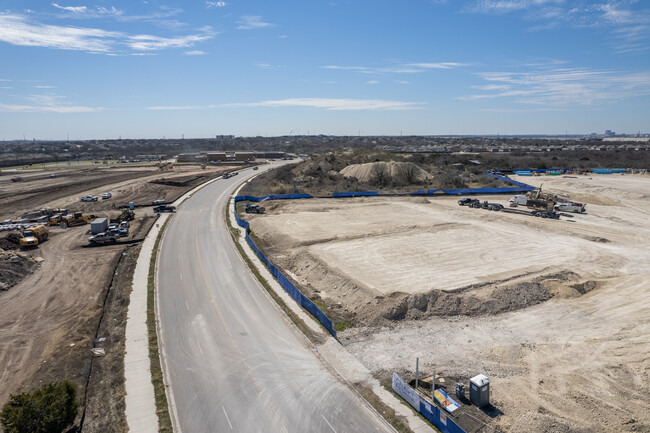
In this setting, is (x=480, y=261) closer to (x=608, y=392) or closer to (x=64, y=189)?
(x=608, y=392)

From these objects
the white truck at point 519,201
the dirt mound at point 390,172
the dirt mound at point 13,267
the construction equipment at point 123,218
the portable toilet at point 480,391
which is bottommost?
the portable toilet at point 480,391

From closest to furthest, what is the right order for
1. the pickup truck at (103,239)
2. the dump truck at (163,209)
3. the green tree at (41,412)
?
1. the green tree at (41,412)
2. the pickup truck at (103,239)
3. the dump truck at (163,209)

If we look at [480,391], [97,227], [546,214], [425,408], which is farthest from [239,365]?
[546,214]

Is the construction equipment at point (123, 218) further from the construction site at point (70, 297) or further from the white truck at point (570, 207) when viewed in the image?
the white truck at point (570, 207)

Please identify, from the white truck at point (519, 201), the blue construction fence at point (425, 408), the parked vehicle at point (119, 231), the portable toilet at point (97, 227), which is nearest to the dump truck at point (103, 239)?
the parked vehicle at point (119, 231)

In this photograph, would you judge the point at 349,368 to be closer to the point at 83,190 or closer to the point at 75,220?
the point at 75,220

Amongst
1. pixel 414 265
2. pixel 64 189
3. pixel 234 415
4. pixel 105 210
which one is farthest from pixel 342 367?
pixel 64 189
